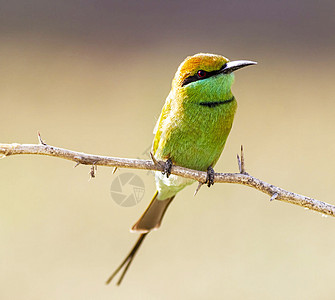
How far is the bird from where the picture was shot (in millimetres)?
1947

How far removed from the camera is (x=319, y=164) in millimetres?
3934

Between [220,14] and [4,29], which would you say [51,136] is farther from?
[220,14]

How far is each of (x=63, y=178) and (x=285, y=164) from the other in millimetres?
1466

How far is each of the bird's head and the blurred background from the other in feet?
4.82

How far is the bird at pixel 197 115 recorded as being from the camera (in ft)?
6.39

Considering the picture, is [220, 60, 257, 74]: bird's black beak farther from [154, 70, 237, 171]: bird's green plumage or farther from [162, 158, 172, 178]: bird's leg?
[162, 158, 172, 178]: bird's leg

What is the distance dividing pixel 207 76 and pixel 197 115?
0.14 metres

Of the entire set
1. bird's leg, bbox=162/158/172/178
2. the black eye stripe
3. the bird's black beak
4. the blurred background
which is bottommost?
the blurred background

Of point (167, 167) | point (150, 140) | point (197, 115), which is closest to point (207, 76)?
point (197, 115)

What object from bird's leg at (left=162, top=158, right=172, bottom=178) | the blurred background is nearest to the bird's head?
bird's leg at (left=162, top=158, right=172, bottom=178)
